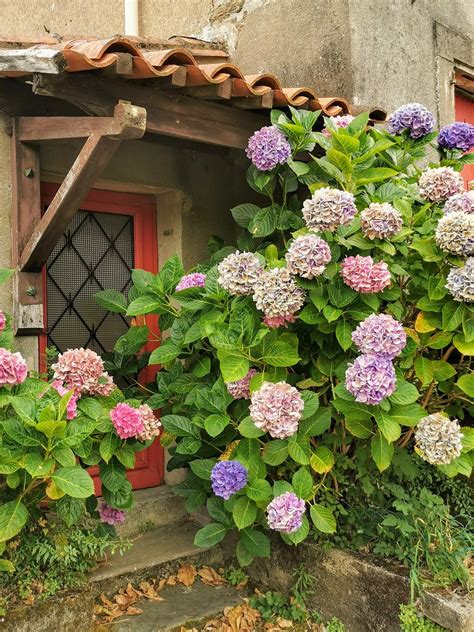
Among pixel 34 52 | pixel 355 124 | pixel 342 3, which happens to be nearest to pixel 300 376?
pixel 355 124

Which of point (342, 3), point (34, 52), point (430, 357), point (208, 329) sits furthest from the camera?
point (342, 3)

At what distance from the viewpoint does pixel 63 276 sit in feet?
13.3

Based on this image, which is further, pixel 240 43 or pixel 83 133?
pixel 240 43

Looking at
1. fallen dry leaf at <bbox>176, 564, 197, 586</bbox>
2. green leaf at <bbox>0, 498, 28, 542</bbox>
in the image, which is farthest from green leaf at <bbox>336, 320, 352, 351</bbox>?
fallen dry leaf at <bbox>176, 564, 197, 586</bbox>

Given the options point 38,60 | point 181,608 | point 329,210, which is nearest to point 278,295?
point 329,210

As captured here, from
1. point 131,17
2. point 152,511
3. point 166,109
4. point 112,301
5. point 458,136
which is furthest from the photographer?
point 131,17

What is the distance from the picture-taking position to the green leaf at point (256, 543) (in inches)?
122

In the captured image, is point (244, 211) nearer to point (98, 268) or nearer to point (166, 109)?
point (166, 109)

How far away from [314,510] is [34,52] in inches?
94.3

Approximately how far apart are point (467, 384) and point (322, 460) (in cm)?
79

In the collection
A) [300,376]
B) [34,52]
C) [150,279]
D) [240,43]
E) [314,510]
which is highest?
[240,43]

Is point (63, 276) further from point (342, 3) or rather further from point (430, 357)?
point (342, 3)

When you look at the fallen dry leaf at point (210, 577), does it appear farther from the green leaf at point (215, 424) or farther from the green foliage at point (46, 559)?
the green leaf at point (215, 424)

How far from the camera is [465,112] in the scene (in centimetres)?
531
